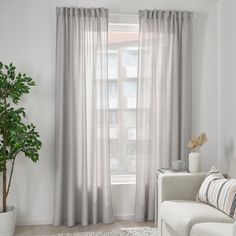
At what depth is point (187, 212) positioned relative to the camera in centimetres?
325

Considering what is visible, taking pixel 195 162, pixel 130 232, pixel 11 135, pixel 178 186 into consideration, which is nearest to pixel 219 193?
pixel 178 186

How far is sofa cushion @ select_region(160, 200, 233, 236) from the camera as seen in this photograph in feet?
10.2

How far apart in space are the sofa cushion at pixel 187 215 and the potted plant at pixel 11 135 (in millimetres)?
1484

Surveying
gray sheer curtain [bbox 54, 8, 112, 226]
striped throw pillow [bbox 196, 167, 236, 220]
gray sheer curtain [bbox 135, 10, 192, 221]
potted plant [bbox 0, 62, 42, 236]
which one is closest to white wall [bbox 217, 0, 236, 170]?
gray sheer curtain [bbox 135, 10, 192, 221]

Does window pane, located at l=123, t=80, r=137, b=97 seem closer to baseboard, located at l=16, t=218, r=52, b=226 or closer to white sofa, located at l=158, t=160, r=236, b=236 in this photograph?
white sofa, located at l=158, t=160, r=236, b=236

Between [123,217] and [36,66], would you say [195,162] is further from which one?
[36,66]

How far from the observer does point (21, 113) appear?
4.38 metres

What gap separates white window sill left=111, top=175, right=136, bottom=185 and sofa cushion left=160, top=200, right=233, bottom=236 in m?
1.12

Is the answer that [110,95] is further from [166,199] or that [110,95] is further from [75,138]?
[166,199]

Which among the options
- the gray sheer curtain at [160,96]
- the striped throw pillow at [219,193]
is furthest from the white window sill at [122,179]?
the striped throw pillow at [219,193]

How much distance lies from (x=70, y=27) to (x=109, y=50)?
0.54 metres

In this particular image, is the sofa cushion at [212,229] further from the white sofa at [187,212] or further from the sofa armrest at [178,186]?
the sofa armrest at [178,186]

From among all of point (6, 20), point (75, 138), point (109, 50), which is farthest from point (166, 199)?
point (6, 20)

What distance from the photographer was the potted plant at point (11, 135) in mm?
3992
